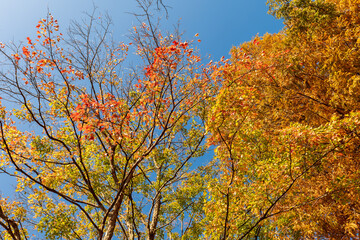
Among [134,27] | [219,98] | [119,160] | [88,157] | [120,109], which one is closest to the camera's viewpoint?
[219,98]

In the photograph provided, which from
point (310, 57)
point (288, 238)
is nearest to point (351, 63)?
point (310, 57)

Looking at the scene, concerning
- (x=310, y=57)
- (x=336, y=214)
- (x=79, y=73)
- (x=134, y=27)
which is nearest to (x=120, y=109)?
(x=79, y=73)

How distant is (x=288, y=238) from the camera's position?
7789 millimetres

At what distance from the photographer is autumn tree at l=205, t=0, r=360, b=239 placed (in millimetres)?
4477

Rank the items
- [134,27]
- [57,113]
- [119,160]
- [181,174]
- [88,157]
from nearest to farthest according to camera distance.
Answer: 1. [134,27]
2. [57,113]
3. [119,160]
4. [88,157]
5. [181,174]

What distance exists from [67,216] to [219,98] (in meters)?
6.28

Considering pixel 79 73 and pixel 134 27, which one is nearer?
pixel 134 27

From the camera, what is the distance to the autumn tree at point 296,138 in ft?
14.7

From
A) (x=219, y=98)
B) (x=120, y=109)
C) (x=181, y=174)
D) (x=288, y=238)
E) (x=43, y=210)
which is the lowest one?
(x=288, y=238)

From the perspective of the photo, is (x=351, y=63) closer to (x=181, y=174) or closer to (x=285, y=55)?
(x=285, y=55)

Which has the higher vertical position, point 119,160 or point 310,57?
point 310,57

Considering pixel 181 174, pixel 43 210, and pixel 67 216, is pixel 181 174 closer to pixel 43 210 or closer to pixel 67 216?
pixel 67 216

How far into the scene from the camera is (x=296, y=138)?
437cm

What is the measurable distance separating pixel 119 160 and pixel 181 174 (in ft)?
9.23
